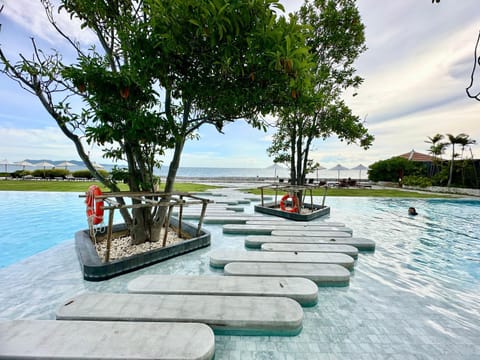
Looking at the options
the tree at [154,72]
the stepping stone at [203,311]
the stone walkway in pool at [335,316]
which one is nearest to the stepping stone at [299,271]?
the stone walkway in pool at [335,316]

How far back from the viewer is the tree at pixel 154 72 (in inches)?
99.9

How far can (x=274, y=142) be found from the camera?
936cm

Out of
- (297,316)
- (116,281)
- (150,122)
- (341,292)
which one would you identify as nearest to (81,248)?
(116,281)

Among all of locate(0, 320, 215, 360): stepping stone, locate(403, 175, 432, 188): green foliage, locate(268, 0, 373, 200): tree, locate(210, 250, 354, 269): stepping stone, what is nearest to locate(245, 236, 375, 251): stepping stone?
locate(210, 250, 354, 269): stepping stone

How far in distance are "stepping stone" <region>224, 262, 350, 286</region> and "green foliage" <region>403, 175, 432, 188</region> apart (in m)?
24.2

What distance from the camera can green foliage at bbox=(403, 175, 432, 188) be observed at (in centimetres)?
2111

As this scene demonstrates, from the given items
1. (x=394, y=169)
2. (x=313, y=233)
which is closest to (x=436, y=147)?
(x=394, y=169)

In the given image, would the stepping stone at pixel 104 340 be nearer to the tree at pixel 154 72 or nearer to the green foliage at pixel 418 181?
the tree at pixel 154 72

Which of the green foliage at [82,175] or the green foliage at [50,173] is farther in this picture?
the green foliage at [50,173]

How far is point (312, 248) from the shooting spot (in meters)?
4.39

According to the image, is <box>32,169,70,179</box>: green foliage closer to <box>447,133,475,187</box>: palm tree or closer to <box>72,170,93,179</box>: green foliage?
<box>72,170,93,179</box>: green foliage

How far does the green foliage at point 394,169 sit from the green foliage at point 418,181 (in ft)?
6.42

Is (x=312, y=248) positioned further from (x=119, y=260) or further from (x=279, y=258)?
(x=119, y=260)

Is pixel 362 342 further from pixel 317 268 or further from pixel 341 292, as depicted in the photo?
pixel 317 268
